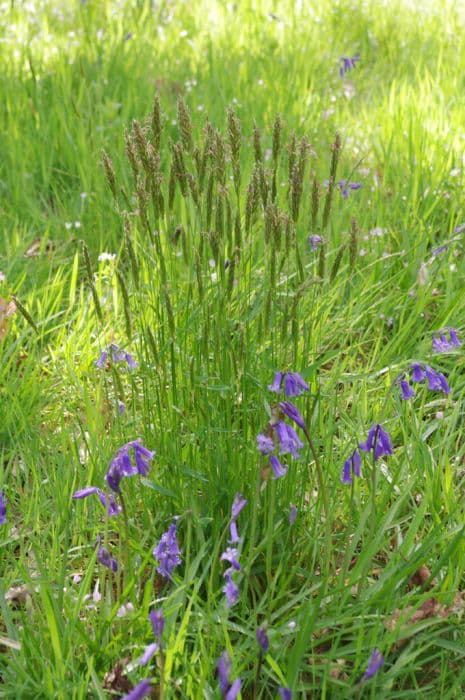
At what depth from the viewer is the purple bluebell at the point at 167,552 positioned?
1671 mm

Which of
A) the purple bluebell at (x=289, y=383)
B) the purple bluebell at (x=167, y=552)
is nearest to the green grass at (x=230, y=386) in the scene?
the purple bluebell at (x=167, y=552)

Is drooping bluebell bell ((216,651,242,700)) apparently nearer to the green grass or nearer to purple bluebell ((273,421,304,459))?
the green grass

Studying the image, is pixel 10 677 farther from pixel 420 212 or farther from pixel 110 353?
pixel 420 212

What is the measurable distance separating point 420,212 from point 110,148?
4.56 ft

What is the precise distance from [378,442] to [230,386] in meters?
0.41

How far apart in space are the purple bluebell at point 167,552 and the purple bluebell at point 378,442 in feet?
1.38

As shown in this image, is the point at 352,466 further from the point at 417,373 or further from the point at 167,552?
the point at 167,552

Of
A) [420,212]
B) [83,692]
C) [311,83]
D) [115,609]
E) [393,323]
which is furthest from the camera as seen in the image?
[311,83]

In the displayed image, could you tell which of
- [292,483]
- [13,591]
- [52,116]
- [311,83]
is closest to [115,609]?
[13,591]

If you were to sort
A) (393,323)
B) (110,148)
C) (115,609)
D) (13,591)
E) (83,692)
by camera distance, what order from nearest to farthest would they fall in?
(83,692) → (115,609) → (13,591) → (393,323) → (110,148)

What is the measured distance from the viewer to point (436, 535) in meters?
1.74

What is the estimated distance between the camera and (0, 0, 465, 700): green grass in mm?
1619

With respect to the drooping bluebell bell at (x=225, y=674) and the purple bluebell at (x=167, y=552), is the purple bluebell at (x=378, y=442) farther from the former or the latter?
the drooping bluebell bell at (x=225, y=674)

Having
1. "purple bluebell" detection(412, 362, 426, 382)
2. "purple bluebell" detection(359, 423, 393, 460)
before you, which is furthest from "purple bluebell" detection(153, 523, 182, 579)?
"purple bluebell" detection(412, 362, 426, 382)
